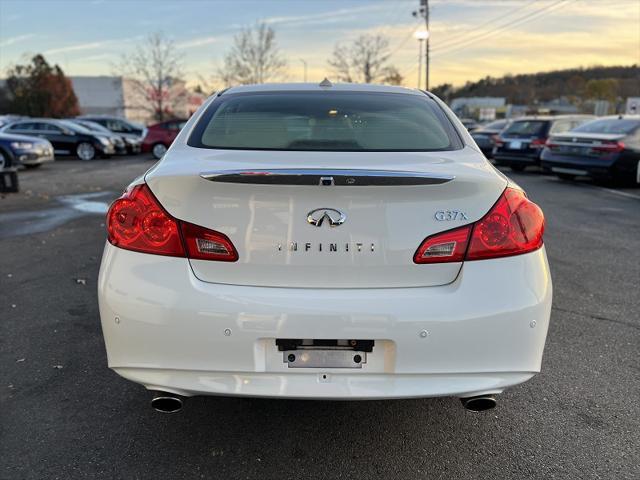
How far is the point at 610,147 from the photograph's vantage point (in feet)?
38.1

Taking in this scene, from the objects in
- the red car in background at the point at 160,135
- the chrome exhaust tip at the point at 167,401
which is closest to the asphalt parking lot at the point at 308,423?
the chrome exhaust tip at the point at 167,401

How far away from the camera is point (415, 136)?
2.84m

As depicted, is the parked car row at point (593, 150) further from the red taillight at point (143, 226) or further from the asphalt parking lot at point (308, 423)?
the red taillight at point (143, 226)

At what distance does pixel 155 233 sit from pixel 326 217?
2.32 feet

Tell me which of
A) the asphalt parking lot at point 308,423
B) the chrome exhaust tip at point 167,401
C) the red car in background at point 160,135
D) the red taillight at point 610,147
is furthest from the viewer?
the red car in background at point 160,135

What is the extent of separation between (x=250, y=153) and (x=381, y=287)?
0.86 metres

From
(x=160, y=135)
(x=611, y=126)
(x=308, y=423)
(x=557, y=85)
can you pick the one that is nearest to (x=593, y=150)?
(x=611, y=126)

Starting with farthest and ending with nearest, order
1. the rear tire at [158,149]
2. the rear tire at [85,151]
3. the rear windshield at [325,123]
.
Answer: the rear tire at [158,149]
the rear tire at [85,151]
the rear windshield at [325,123]

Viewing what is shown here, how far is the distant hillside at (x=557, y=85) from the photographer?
9338 cm

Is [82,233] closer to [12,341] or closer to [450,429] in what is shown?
[12,341]

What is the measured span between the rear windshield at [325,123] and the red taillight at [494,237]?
553mm

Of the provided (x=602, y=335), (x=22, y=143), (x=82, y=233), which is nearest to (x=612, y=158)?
(x=602, y=335)

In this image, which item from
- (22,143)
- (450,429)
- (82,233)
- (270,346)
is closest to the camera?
(270,346)

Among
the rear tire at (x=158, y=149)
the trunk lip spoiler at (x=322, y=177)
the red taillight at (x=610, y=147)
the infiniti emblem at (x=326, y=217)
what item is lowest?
the rear tire at (x=158, y=149)
